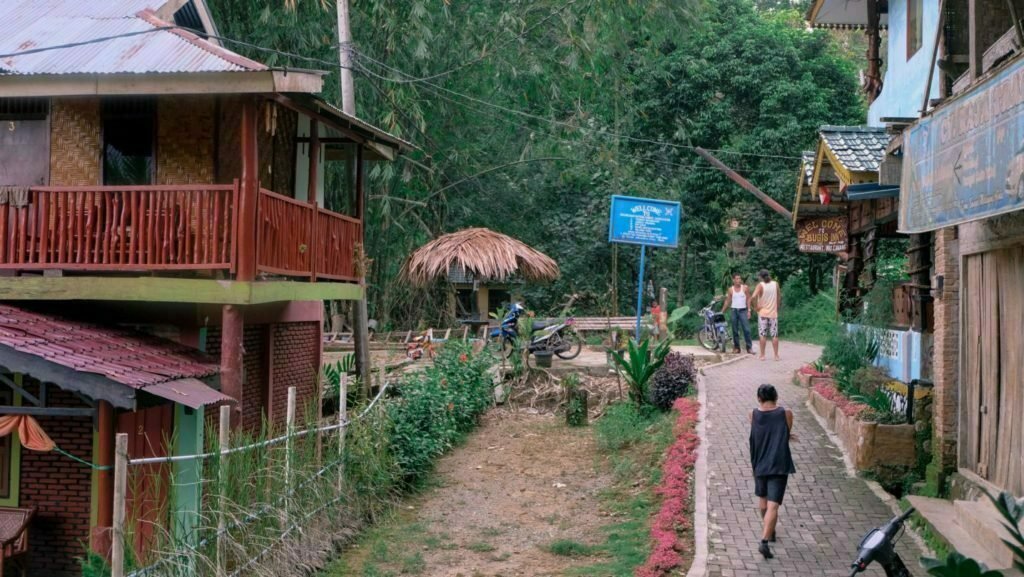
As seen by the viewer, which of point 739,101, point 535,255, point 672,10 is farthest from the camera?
point 739,101

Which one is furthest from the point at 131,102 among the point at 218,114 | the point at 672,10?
the point at 672,10

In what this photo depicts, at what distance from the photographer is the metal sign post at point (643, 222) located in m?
17.5

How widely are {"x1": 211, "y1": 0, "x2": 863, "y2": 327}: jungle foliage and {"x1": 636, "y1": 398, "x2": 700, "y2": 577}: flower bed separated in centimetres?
1255

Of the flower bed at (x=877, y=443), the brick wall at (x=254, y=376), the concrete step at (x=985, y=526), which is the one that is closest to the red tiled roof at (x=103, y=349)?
the brick wall at (x=254, y=376)

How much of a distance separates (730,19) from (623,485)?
2172 centimetres

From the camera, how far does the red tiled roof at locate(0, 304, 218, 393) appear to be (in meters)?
7.71

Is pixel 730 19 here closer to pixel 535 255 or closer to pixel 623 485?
pixel 535 255

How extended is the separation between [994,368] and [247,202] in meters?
6.99

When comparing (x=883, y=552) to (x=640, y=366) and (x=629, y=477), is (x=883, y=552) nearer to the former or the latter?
(x=629, y=477)

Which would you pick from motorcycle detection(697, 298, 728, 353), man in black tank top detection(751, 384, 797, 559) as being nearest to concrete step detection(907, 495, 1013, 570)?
man in black tank top detection(751, 384, 797, 559)

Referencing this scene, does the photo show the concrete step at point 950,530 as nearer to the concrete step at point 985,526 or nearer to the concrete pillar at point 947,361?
the concrete step at point 985,526

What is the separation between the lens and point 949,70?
9.28m

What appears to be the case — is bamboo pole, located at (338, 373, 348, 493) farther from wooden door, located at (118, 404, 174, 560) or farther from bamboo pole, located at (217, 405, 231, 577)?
bamboo pole, located at (217, 405, 231, 577)

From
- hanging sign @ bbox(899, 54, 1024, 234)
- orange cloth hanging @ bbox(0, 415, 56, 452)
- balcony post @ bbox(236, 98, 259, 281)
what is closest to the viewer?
hanging sign @ bbox(899, 54, 1024, 234)
